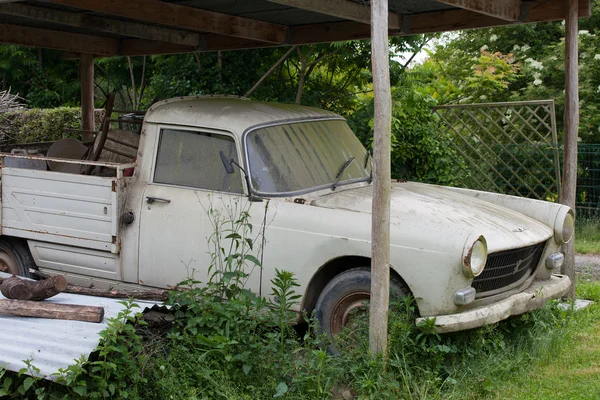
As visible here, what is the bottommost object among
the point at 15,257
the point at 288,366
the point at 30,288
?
the point at 288,366

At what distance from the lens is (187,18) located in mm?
8648

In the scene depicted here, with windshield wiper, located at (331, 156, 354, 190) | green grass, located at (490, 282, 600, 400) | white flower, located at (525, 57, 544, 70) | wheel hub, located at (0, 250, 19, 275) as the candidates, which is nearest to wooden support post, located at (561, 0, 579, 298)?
green grass, located at (490, 282, 600, 400)

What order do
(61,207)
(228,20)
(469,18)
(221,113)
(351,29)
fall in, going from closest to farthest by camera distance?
(221,113)
(61,207)
(469,18)
(228,20)
(351,29)

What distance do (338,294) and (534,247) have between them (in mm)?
1659

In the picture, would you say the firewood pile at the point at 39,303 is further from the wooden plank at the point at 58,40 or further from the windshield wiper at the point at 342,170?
the wooden plank at the point at 58,40

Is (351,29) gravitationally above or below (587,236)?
above

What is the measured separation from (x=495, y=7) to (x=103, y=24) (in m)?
4.69

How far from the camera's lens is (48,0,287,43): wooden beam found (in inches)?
298

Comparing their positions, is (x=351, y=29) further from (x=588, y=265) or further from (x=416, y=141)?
(x=588, y=265)

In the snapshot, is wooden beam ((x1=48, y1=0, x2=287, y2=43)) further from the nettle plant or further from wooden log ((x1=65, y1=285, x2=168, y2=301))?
wooden log ((x1=65, y1=285, x2=168, y2=301))

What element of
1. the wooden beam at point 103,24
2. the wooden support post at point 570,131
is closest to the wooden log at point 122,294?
the wooden beam at point 103,24

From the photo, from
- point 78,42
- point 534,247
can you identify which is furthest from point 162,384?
point 78,42

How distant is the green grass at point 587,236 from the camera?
10741mm

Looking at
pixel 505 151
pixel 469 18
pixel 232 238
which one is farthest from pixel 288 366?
pixel 505 151
